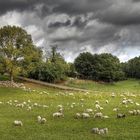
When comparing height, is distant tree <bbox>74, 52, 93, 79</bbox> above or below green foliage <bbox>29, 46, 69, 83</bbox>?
above

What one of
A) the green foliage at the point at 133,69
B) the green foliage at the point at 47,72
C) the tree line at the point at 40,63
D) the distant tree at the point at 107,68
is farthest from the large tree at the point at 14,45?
the green foliage at the point at 133,69

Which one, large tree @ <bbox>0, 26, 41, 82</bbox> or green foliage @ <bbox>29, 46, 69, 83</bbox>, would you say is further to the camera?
green foliage @ <bbox>29, 46, 69, 83</bbox>

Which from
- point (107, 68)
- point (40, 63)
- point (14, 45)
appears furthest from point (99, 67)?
point (14, 45)

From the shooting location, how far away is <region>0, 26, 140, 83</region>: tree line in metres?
88.9

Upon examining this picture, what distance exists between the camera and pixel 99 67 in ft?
450

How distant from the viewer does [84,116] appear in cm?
3023

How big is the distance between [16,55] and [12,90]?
23.2m

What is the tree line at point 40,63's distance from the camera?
292ft

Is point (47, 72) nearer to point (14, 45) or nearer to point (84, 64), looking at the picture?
point (14, 45)

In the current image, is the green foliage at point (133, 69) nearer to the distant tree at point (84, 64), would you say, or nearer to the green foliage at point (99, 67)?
the distant tree at point (84, 64)

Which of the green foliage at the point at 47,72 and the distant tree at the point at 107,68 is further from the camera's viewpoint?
the distant tree at the point at 107,68

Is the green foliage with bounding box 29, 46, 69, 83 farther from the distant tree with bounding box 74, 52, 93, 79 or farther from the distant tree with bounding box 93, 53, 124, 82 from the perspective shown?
the distant tree with bounding box 74, 52, 93, 79

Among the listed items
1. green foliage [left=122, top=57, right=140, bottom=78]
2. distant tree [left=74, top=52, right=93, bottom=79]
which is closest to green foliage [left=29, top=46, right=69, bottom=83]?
distant tree [left=74, top=52, right=93, bottom=79]

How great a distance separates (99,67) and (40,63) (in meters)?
31.9
